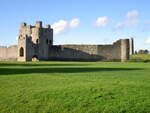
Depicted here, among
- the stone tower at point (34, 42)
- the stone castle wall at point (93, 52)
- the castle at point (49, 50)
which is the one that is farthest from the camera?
the stone castle wall at point (93, 52)

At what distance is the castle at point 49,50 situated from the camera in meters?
48.2

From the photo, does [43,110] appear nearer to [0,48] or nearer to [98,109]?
Answer: [98,109]

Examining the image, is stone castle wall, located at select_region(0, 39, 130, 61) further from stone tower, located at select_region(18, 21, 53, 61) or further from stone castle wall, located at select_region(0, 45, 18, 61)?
stone tower, located at select_region(18, 21, 53, 61)

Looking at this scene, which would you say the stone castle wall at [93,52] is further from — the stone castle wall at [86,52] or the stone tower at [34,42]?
the stone tower at [34,42]

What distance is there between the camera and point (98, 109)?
289 inches

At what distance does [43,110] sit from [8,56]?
45923 mm

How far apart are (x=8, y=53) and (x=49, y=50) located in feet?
24.2

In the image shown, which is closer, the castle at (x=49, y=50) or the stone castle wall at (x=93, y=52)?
the castle at (x=49, y=50)

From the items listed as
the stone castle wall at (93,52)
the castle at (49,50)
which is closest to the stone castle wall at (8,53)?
the castle at (49,50)

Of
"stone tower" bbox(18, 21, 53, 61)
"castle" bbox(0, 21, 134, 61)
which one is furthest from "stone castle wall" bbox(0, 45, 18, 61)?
"stone tower" bbox(18, 21, 53, 61)

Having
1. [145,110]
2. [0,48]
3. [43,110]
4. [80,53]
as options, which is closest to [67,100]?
[43,110]

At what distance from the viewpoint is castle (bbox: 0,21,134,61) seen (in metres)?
48.2

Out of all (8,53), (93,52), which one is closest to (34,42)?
(8,53)

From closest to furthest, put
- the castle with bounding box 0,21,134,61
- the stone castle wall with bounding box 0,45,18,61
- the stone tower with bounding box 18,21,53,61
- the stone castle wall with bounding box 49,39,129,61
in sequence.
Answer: the stone tower with bounding box 18,21,53,61
the castle with bounding box 0,21,134,61
the stone castle wall with bounding box 49,39,129,61
the stone castle wall with bounding box 0,45,18,61
